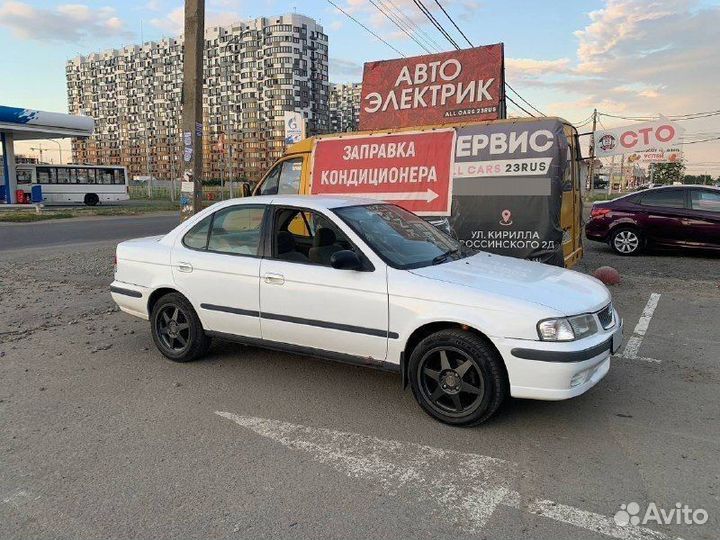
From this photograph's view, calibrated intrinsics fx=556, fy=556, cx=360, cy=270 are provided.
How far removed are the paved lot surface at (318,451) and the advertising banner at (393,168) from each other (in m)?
3.73

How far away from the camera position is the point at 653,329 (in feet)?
20.9

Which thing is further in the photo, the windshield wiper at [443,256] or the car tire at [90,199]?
the car tire at [90,199]

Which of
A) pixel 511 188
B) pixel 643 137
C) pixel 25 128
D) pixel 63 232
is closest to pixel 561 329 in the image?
pixel 511 188

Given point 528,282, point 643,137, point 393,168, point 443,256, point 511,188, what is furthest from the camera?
point 643,137

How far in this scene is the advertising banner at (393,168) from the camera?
815 centimetres

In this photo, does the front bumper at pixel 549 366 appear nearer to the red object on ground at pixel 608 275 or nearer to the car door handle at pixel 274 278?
the car door handle at pixel 274 278

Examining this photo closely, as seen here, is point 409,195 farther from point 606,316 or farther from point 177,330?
point 606,316

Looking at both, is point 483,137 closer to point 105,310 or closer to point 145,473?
point 105,310

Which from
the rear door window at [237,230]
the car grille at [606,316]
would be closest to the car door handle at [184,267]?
the rear door window at [237,230]

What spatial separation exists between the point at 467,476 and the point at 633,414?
1610 millimetres

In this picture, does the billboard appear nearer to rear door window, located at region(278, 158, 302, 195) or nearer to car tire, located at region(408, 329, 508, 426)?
rear door window, located at region(278, 158, 302, 195)

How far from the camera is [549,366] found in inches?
138

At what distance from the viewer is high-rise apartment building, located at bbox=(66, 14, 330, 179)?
355 ft

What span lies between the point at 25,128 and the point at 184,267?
110 feet
